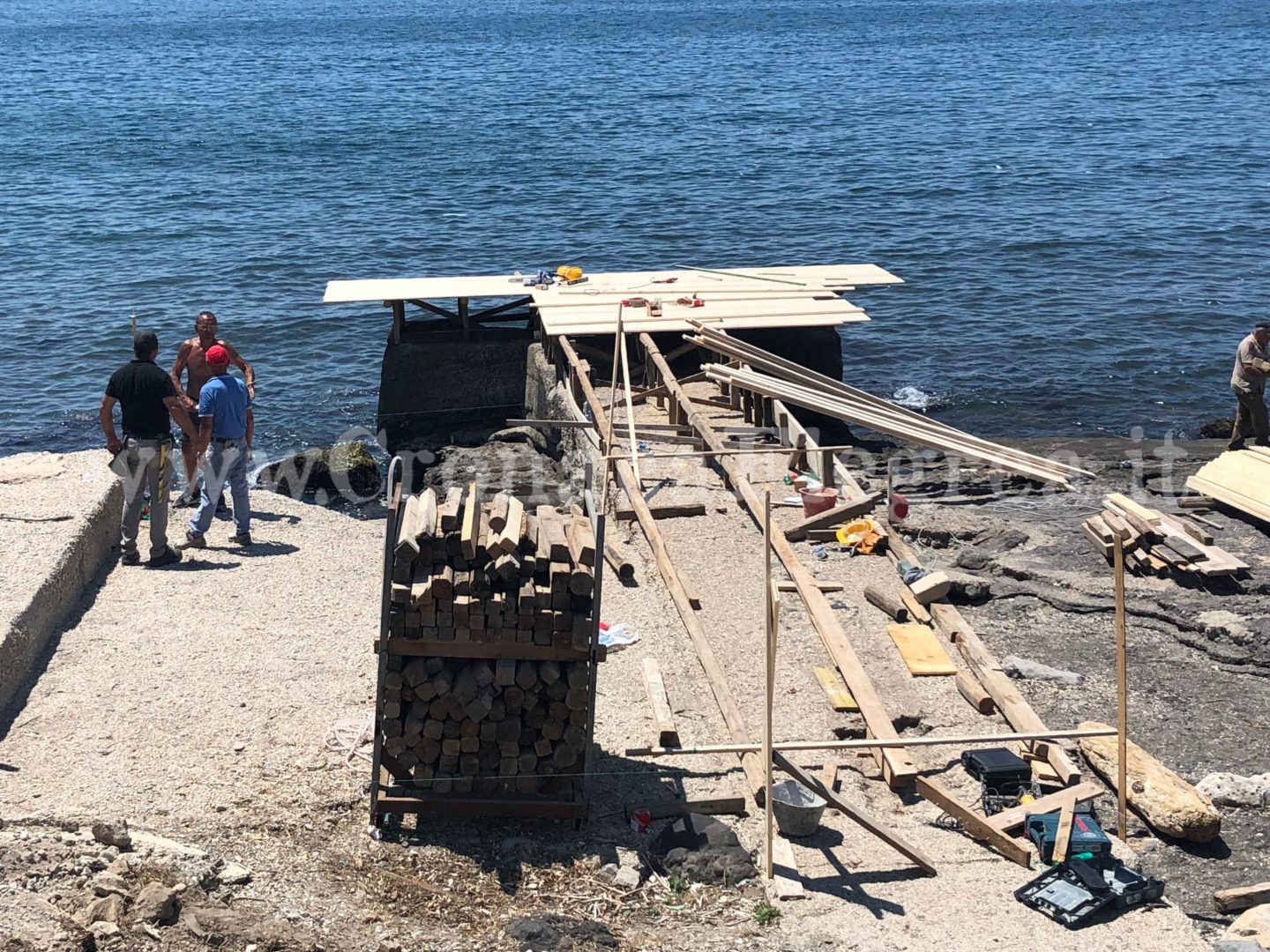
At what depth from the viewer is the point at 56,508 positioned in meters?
11.1

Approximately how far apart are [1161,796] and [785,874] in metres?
2.61

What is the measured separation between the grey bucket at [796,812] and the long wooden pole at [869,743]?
277 mm

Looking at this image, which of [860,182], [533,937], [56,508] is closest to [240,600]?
[56,508]

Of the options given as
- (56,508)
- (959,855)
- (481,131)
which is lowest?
(959,855)

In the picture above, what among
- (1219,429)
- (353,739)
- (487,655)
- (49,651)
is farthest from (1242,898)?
(1219,429)

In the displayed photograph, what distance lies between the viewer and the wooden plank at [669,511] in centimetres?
1268

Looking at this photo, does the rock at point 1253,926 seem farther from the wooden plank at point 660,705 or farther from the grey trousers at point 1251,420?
the grey trousers at point 1251,420

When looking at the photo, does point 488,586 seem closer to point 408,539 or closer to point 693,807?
point 408,539

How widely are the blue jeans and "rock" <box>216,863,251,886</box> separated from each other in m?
5.41

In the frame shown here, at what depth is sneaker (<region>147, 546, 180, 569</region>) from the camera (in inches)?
444

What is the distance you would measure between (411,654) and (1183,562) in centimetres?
787

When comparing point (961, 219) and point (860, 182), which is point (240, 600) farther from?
point (860, 182)

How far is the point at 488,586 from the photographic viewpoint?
7.17m

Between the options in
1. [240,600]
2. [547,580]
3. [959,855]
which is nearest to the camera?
[547,580]
